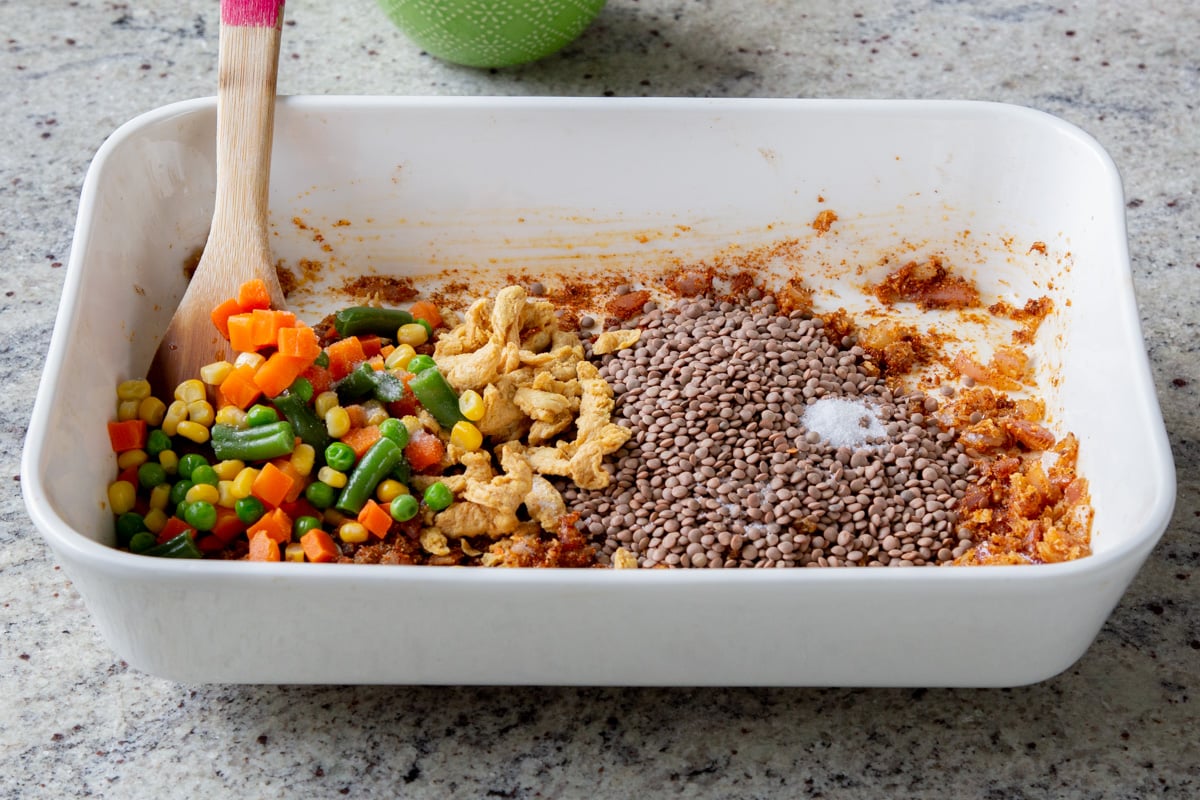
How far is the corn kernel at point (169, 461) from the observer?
1.88m

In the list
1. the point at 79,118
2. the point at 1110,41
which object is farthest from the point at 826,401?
the point at 79,118

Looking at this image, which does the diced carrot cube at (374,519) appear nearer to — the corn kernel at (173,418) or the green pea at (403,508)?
the green pea at (403,508)

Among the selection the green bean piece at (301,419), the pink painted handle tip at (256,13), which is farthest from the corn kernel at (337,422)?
the pink painted handle tip at (256,13)

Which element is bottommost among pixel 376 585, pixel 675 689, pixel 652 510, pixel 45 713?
pixel 45 713

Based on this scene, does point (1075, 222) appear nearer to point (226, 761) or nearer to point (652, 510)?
point (652, 510)

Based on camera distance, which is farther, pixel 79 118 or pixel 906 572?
pixel 79 118

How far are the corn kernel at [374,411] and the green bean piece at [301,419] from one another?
0.08 metres

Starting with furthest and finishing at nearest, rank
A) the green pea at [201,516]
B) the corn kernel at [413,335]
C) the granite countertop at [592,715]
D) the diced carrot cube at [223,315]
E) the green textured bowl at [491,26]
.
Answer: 1. the green textured bowl at [491,26]
2. the corn kernel at [413,335]
3. the diced carrot cube at [223,315]
4. the green pea at [201,516]
5. the granite countertop at [592,715]

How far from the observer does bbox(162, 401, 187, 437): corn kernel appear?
1.91 meters

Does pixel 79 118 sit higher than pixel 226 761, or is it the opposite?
pixel 79 118

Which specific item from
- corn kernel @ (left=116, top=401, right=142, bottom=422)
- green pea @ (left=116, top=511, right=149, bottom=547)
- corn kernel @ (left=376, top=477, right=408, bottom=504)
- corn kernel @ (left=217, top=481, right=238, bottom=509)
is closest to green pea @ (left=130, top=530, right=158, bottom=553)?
green pea @ (left=116, top=511, right=149, bottom=547)

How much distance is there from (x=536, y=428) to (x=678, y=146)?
0.58 meters

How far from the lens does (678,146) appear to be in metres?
2.21

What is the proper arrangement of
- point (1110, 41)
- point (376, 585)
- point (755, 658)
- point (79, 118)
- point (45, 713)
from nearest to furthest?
point (376, 585), point (755, 658), point (45, 713), point (79, 118), point (1110, 41)
